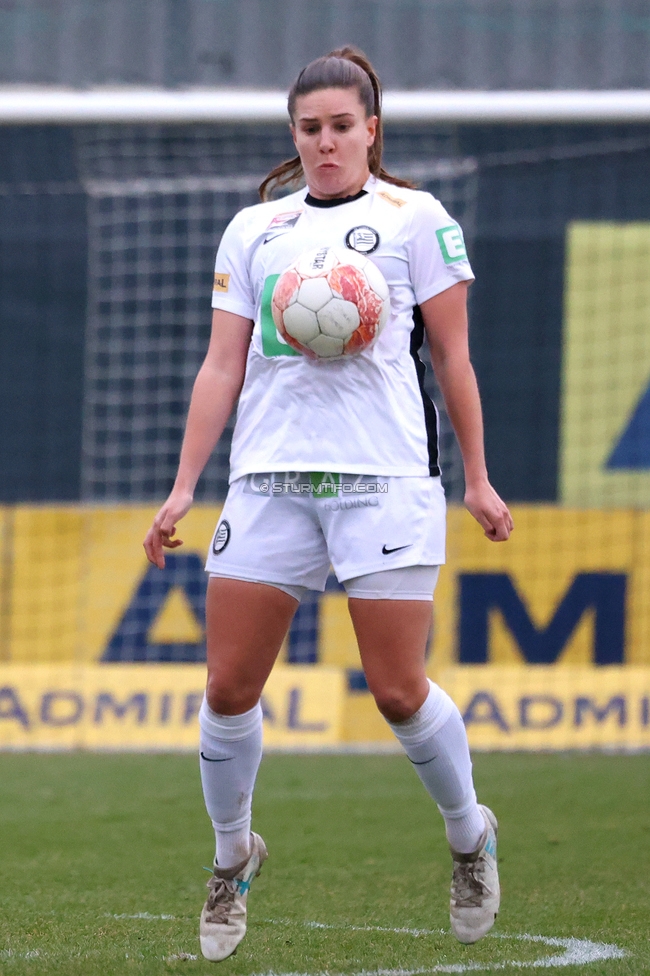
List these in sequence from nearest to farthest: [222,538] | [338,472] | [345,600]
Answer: [338,472]
[222,538]
[345,600]

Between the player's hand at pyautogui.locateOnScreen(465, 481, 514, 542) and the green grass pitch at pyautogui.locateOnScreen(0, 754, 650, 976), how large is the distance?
3.33 feet

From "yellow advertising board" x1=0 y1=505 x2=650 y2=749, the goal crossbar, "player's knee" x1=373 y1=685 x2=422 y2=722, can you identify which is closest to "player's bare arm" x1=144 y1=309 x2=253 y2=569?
"player's knee" x1=373 y1=685 x2=422 y2=722

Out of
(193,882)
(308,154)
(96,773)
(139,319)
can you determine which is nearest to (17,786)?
(96,773)

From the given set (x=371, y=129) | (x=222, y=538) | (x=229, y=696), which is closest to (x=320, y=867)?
(x=229, y=696)

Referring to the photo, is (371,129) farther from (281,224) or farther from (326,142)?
(281,224)

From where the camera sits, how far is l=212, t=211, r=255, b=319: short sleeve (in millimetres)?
3660

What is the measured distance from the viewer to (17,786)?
673 centimetres

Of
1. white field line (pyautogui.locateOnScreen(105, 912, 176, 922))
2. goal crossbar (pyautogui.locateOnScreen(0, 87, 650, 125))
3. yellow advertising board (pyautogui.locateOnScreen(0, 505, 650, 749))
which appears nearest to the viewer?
white field line (pyautogui.locateOnScreen(105, 912, 176, 922))

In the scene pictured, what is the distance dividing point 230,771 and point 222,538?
1.81 ft

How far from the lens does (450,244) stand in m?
3.56

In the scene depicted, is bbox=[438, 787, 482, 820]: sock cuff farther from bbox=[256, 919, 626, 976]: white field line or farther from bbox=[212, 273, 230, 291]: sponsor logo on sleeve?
bbox=[212, 273, 230, 291]: sponsor logo on sleeve

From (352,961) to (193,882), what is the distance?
1.20 m

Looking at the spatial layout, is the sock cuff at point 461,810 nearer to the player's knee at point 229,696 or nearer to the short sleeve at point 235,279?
the player's knee at point 229,696

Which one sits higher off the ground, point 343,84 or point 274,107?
point 274,107
